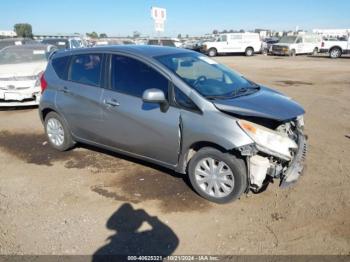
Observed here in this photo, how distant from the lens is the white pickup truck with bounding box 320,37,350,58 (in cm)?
2934

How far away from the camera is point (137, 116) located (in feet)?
15.0

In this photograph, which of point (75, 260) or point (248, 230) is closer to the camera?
point (75, 260)

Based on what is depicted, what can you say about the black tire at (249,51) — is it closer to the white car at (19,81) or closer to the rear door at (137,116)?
the white car at (19,81)

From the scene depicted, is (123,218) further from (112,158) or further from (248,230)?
(112,158)

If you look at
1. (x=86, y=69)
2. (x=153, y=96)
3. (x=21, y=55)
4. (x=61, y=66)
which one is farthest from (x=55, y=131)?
(x=21, y=55)

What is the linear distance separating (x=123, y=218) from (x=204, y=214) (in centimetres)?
90

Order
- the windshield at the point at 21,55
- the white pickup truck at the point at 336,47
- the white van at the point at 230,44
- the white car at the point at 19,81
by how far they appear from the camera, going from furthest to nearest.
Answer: the white van at the point at 230,44 → the white pickup truck at the point at 336,47 → the windshield at the point at 21,55 → the white car at the point at 19,81

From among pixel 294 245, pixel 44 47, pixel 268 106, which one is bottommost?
pixel 294 245

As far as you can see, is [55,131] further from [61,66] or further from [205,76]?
[205,76]

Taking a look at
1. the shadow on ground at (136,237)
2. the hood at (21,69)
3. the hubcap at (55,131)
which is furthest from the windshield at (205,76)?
the hood at (21,69)

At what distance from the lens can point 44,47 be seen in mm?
10953


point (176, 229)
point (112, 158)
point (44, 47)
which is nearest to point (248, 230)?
point (176, 229)

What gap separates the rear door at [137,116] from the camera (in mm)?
4340

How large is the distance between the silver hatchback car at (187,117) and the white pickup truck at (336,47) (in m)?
28.1
